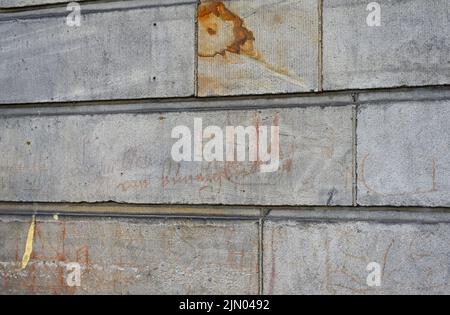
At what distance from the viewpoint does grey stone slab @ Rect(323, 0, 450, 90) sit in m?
4.30

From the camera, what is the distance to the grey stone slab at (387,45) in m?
4.30

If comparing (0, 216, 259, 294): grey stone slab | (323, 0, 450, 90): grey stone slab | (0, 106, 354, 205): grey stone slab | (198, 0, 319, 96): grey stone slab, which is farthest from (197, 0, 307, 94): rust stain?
(0, 216, 259, 294): grey stone slab

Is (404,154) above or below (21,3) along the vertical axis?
below

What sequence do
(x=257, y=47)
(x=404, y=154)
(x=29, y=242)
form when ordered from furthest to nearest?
(x=29, y=242), (x=257, y=47), (x=404, y=154)

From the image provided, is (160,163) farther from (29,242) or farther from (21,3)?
(21,3)

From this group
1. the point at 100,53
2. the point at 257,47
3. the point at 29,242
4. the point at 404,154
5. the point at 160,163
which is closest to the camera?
the point at 404,154

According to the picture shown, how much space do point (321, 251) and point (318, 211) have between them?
11.1 inches

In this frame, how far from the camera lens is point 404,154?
4375 mm

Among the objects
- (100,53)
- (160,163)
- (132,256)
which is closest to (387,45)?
(160,163)

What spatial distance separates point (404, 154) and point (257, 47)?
1.29 meters

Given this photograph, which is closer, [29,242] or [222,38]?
[222,38]

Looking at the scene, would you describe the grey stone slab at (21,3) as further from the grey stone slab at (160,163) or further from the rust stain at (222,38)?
the rust stain at (222,38)

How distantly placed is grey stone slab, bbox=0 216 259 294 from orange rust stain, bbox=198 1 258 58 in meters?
1.26
